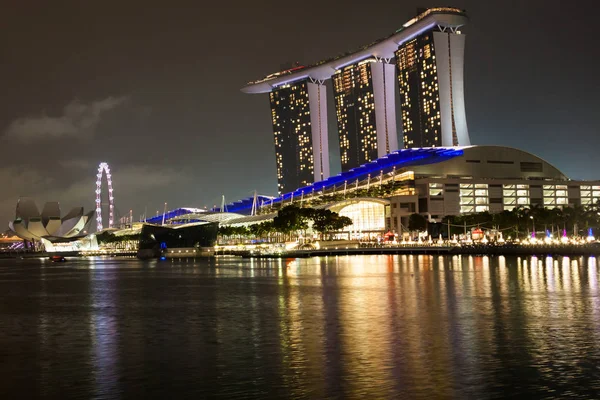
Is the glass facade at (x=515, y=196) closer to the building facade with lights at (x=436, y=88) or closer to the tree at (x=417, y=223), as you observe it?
the building facade with lights at (x=436, y=88)

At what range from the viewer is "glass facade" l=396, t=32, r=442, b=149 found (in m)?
145

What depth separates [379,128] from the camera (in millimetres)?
171125

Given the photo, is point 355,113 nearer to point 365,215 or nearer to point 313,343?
point 365,215

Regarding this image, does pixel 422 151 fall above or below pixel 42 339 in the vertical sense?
above

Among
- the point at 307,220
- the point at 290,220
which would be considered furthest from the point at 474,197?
the point at 290,220

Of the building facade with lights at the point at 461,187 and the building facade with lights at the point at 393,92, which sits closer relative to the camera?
the building facade with lights at the point at 461,187

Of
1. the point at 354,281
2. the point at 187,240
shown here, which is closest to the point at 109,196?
the point at 187,240

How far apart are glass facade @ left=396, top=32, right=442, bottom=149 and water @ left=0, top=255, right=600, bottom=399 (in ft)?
348

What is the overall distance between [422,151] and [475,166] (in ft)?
35.0

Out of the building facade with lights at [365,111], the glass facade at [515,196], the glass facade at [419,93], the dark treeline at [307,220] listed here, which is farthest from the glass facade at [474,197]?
the building facade with lights at [365,111]

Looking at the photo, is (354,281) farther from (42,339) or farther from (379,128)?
(379,128)

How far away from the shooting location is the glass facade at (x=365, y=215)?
12744 cm

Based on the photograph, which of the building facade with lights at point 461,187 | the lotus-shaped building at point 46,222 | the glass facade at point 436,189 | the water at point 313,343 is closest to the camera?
the water at point 313,343

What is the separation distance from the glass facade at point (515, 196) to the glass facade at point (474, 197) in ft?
12.0
